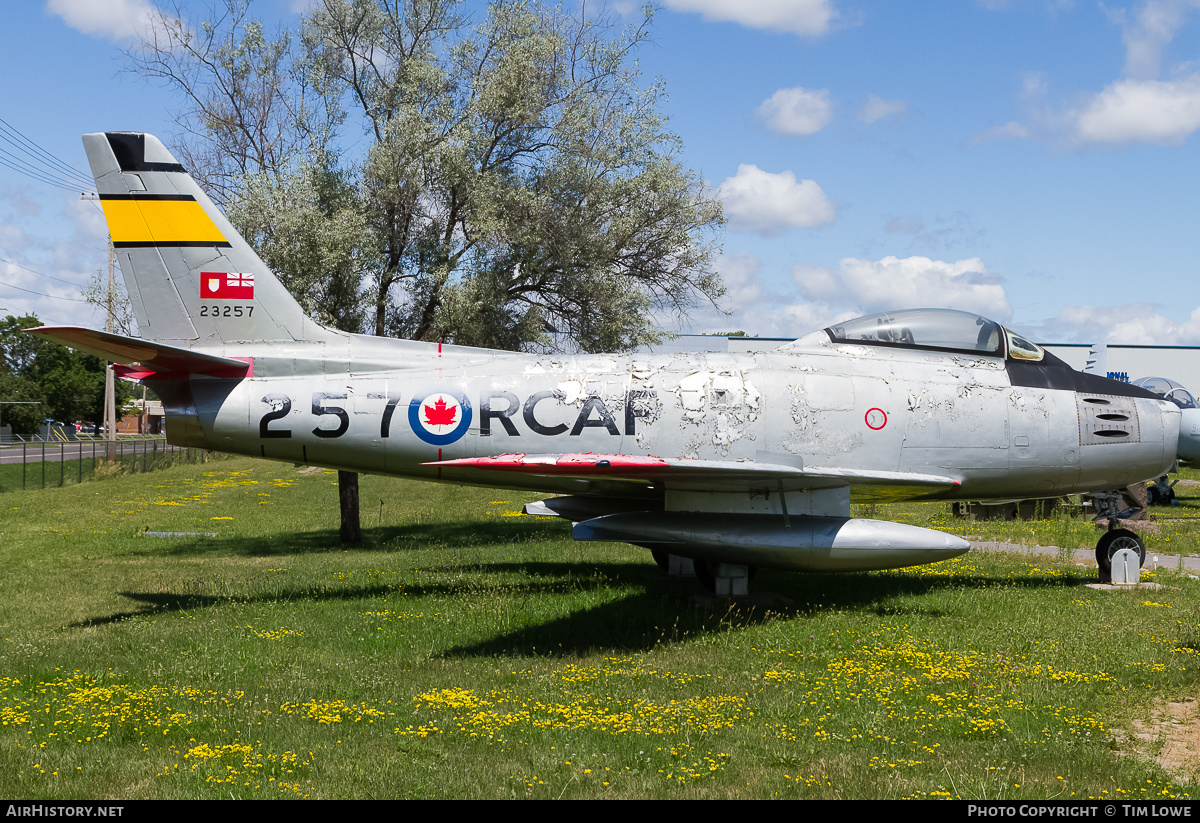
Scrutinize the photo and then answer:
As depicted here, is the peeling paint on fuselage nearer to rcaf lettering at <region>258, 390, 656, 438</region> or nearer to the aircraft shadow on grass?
rcaf lettering at <region>258, 390, 656, 438</region>

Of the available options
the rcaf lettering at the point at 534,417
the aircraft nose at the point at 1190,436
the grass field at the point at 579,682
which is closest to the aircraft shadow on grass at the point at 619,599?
the grass field at the point at 579,682

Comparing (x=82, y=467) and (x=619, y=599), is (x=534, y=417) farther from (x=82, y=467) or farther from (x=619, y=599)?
(x=82, y=467)

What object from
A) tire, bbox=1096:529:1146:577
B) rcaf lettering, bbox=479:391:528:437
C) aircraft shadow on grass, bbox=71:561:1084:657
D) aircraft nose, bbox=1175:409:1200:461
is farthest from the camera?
aircraft nose, bbox=1175:409:1200:461

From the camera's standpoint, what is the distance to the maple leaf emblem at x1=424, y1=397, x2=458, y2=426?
10516mm

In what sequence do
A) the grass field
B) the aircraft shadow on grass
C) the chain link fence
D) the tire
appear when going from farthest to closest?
the chain link fence < the tire < the aircraft shadow on grass < the grass field

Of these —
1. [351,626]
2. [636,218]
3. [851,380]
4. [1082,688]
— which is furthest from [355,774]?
[636,218]

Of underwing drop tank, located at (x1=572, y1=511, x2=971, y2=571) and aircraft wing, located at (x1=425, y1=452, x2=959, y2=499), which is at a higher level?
aircraft wing, located at (x1=425, y1=452, x2=959, y2=499)

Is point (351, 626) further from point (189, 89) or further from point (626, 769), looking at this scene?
point (189, 89)

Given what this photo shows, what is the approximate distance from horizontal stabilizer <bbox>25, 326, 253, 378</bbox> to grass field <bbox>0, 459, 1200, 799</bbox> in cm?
309

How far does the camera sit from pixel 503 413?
1045 cm

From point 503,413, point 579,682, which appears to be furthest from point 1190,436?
point 579,682

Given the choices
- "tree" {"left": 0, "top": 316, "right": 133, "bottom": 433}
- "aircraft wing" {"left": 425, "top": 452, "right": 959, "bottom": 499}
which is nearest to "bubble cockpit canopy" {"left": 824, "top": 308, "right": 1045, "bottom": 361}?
"aircraft wing" {"left": 425, "top": 452, "right": 959, "bottom": 499}

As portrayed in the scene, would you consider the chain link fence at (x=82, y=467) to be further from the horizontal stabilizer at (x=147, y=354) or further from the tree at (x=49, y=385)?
the tree at (x=49, y=385)

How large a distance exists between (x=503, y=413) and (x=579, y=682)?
3862mm
